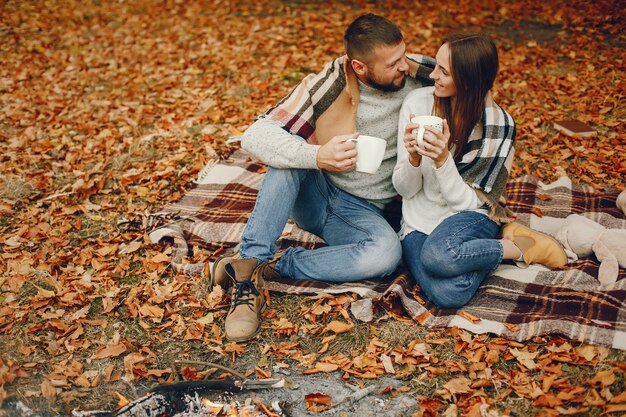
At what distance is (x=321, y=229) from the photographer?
3973mm

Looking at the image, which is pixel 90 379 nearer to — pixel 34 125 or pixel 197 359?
pixel 197 359

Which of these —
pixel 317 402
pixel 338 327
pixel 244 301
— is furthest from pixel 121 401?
pixel 338 327

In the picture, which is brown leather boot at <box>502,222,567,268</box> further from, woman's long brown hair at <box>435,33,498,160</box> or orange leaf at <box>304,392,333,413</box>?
orange leaf at <box>304,392,333,413</box>

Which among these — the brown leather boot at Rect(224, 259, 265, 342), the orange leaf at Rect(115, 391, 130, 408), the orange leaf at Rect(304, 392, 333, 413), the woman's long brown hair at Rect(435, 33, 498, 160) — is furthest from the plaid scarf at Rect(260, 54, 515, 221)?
the orange leaf at Rect(115, 391, 130, 408)

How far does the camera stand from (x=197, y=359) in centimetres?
333

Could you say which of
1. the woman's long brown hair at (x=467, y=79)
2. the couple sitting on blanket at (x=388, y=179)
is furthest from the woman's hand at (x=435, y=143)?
the woman's long brown hair at (x=467, y=79)

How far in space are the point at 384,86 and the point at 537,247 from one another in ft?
4.62

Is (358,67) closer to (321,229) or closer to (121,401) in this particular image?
(321,229)

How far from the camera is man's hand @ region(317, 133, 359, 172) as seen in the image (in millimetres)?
3209

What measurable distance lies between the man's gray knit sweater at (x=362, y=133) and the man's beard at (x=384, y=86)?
0.14ft

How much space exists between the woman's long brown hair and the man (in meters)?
0.31

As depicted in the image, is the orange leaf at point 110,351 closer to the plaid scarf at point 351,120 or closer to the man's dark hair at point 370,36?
the plaid scarf at point 351,120

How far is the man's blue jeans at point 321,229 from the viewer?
140 inches

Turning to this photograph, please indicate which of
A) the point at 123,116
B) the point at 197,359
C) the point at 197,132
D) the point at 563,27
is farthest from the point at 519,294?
the point at 563,27
